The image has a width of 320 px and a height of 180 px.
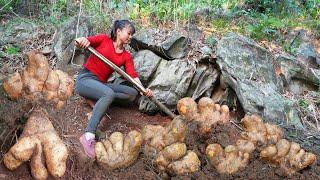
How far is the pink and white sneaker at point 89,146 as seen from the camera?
3.90 m

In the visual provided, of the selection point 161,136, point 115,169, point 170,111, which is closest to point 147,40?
point 170,111

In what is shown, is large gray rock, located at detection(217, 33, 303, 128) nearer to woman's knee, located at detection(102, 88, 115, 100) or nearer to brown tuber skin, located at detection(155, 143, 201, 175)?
brown tuber skin, located at detection(155, 143, 201, 175)

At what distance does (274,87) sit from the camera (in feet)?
17.1

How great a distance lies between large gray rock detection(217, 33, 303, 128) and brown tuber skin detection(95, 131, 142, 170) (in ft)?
4.99

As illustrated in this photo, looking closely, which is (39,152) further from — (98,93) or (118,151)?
(98,93)

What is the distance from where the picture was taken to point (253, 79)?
513cm

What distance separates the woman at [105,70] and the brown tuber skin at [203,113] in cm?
44

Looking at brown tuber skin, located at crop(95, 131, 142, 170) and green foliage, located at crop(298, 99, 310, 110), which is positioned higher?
brown tuber skin, located at crop(95, 131, 142, 170)

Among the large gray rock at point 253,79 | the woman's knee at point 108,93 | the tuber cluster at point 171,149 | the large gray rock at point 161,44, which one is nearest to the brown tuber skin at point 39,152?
the woman's knee at point 108,93

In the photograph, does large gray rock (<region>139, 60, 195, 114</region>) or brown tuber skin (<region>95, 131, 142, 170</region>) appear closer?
brown tuber skin (<region>95, 131, 142, 170</region>)

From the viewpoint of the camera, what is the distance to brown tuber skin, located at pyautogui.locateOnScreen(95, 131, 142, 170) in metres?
3.86

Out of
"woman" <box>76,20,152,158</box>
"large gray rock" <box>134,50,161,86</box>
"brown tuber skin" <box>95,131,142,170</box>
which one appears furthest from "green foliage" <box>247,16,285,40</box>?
"brown tuber skin" <box>95,131,142,170</box>

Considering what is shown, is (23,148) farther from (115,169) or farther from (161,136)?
(161,136)

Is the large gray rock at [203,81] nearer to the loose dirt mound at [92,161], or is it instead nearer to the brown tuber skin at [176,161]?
the loose dirt mound at [92,161]
